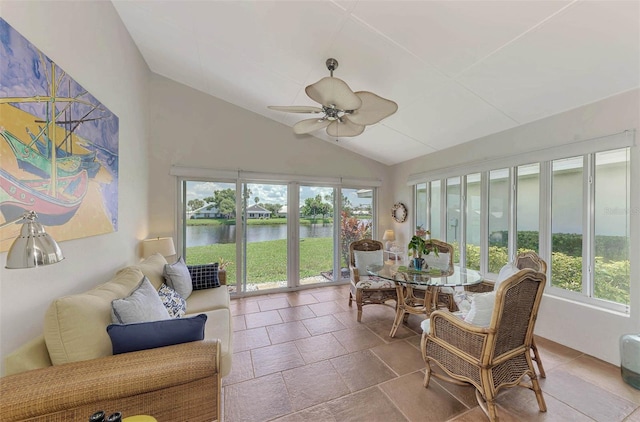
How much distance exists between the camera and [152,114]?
3.64m

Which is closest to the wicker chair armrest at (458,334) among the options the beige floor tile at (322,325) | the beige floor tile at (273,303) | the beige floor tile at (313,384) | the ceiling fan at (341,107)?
the beige floor tile at (313,384)

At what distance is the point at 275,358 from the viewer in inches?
92.3

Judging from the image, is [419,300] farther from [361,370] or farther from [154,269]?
[154,269]

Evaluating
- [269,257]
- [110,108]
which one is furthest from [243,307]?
[110,108]

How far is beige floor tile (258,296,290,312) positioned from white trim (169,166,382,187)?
1998mm

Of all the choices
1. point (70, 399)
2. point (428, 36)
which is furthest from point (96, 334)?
point (428, 36)

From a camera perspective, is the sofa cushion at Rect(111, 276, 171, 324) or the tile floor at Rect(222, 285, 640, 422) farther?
the tile floor at Rect(222, 285, 640, 422)

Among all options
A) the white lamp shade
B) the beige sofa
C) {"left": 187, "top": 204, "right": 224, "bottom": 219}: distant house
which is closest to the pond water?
{"left": 187, "top": 204, "right": 224, "bottom": 219}: distant house

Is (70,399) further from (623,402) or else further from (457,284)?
(623,402)

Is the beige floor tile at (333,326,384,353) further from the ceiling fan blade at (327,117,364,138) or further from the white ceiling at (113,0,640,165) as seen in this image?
the white ceiling at (113,0,640,165)

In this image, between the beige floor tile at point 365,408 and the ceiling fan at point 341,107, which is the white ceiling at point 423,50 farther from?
the beige floor tile at point 365,408

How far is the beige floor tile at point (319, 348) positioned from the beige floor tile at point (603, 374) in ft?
6.74

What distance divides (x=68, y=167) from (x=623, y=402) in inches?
172

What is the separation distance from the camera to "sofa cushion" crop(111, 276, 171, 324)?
1.48 meters
